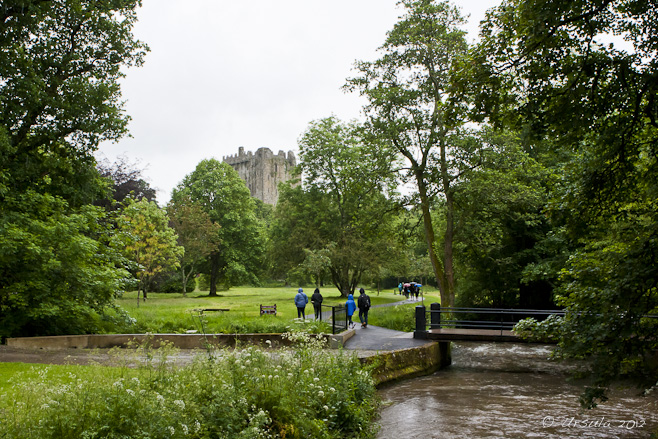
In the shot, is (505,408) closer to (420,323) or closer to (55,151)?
(420,323)

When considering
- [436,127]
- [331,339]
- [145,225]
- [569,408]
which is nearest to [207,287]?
[145,225]

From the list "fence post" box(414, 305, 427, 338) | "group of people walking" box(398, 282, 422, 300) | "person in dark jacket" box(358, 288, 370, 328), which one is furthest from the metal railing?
"group of people walking" box(398, 282, 422, 300)

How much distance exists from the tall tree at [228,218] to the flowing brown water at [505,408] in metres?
38.2

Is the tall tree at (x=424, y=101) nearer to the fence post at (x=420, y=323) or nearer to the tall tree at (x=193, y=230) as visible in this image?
the fence post at (x=420, y=323)

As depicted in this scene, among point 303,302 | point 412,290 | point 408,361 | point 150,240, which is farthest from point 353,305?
point 412,290

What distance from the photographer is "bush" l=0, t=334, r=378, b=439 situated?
580cm

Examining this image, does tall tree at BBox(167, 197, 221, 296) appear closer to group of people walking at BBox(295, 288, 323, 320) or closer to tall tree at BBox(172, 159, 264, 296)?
tall tree at BBox(172, 159, 264, 296)

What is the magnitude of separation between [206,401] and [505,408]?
24.2 feet

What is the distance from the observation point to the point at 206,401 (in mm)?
7270

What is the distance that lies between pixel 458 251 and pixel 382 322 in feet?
23.2

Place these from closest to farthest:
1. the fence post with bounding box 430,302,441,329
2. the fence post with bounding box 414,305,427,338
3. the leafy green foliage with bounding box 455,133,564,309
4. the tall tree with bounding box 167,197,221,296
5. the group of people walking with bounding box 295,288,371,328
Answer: the fence post with bounding box 414,305,427,338, the fence post with bounding box 430,302,441,329, the group of people walking with bounding box 295,288,371,328, the leafy green foliage with bounding box 455,133,564,309, the tall tree with bounding box 167,197,221,296

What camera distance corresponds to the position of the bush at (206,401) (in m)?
5.80

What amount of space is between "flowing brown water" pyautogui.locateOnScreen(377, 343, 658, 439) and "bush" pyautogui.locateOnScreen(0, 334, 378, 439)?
3.96 feet

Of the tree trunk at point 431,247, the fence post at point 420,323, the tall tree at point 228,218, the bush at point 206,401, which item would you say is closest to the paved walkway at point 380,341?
the fence post at point 420,323
